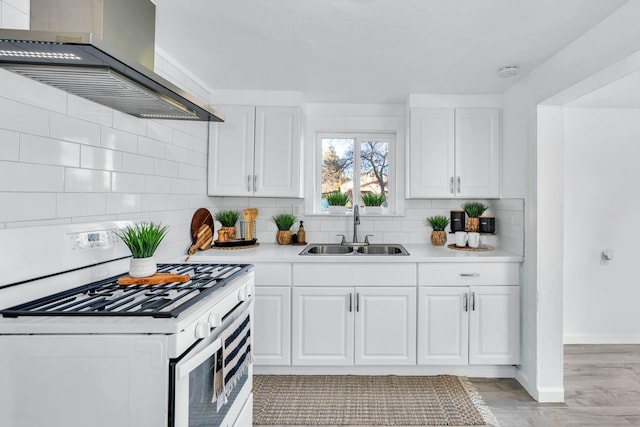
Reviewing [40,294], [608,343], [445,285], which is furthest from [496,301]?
[40,294]

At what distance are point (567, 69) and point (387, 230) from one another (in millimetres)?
1771

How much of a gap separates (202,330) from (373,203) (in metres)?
2.23

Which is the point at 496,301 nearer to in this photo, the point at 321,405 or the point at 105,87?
the point at 321,405

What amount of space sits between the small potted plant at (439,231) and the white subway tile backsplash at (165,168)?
87.8 inches

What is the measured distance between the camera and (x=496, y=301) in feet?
8.02

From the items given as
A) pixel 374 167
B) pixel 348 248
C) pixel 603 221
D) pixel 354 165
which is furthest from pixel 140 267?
pixel 603 221

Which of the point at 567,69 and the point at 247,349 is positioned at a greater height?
the point at 567,69

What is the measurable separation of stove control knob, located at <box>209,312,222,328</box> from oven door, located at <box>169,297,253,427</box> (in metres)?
0.03

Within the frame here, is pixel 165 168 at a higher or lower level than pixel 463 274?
higher

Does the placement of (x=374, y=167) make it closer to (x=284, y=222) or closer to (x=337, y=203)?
(x=337, y=203)

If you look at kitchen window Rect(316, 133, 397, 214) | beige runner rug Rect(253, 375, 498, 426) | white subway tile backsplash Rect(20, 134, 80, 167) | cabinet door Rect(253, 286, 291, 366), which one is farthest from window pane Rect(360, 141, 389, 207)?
white subway tile backsplash Rect(20, 134, 80, 167)

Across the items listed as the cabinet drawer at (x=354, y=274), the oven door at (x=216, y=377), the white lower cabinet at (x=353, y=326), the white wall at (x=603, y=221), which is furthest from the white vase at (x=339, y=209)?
the white wall at (x=603, y=221)

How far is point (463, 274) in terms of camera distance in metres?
2.44

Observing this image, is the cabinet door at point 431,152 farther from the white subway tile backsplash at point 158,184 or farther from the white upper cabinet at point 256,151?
the white subway tile backsplash at point 158,184
